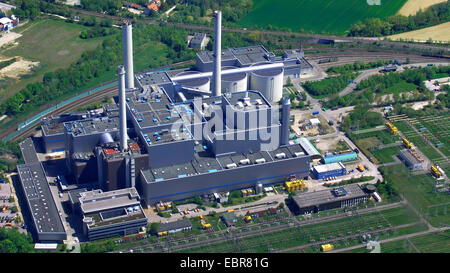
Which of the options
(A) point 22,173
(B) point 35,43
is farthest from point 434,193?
(B) point 35,43

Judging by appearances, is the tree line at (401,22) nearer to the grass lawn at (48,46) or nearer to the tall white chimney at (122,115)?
the grass lawn at (48,46)

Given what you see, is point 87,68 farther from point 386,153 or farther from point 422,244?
point 422,244

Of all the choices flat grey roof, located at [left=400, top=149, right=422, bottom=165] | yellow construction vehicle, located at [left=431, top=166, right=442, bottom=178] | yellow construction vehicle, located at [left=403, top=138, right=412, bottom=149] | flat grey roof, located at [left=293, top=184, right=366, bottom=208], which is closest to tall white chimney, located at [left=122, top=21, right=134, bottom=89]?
flat grey roof, located at [left=293, top=184, right=366, bottom=208]

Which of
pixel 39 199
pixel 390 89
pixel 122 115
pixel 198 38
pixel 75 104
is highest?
pixel 198 38

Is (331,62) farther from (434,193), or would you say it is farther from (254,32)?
(434,193)

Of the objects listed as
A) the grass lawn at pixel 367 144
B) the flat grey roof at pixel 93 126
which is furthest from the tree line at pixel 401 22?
the flat grey roof at pixel 93 126

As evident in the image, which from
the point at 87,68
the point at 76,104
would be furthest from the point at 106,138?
the point at 87,68
